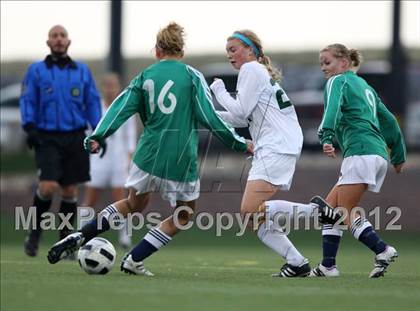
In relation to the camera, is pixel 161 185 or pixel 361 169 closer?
pixel 161 185

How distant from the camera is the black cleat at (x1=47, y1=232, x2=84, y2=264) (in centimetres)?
1022

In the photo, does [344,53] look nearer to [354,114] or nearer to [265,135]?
[354,114]

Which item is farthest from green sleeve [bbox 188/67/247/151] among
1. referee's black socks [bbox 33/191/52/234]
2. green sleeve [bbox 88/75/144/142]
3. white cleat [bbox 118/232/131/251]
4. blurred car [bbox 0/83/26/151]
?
blurred car [bbox 0/83/26/151]

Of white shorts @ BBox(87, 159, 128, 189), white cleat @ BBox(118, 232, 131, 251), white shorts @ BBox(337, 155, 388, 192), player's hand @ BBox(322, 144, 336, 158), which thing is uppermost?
player's hand @ BBox(322, 144, 336, 158)

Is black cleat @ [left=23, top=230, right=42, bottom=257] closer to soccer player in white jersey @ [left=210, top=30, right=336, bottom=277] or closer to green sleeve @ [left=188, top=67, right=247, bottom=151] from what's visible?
soccer player in white jersey @ [left=210, top=30, right=336, bottom=277]

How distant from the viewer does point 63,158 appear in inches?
520

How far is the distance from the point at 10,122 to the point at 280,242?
57.6 feet

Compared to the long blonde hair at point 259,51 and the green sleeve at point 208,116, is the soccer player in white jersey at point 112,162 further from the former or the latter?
the green sleeve at point 208,116

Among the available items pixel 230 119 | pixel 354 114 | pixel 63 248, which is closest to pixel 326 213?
pixel 354 114

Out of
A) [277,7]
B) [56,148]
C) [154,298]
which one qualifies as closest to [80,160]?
[56,148]

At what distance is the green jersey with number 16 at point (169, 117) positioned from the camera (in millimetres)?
10109

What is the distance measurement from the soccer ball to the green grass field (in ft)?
0.25

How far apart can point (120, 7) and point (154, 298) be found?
11.0 metres

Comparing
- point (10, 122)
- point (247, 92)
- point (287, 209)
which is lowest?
point (10, 122)
